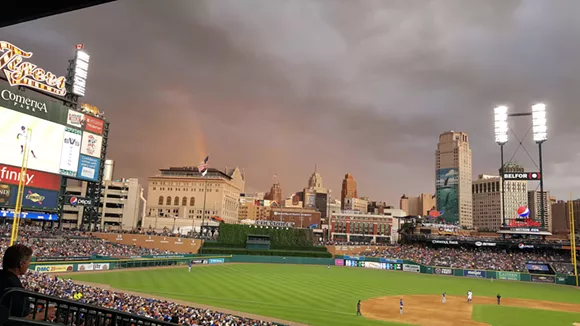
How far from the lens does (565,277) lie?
58.7m

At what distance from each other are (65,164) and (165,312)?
4499 cm

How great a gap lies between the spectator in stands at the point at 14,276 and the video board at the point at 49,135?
54.0 meters

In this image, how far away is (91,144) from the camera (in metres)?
61.2

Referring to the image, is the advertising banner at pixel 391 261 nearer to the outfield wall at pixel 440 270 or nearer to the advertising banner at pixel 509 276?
the outfield wall at pixel 440 270

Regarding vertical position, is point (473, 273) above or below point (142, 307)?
below

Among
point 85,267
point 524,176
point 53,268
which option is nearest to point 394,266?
point 524,176

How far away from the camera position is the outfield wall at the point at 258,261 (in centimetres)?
4156

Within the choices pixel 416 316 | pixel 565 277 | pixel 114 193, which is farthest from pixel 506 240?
pixel 114 193

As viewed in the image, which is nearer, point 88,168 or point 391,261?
point 88,168

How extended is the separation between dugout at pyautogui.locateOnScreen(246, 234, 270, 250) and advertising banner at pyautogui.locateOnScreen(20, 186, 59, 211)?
3626cm

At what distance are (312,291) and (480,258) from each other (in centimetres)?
4374

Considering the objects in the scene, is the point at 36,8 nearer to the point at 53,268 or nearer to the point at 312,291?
the point at 312,291

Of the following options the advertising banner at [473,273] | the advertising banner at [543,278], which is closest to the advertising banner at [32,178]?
the advertising banner at [473,273]

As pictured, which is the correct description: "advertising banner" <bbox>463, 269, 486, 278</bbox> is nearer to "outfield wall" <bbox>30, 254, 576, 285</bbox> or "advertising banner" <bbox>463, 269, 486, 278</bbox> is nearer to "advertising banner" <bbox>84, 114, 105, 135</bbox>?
"outfield wall" <bbox>30, 254, 576, 285</bbox>
